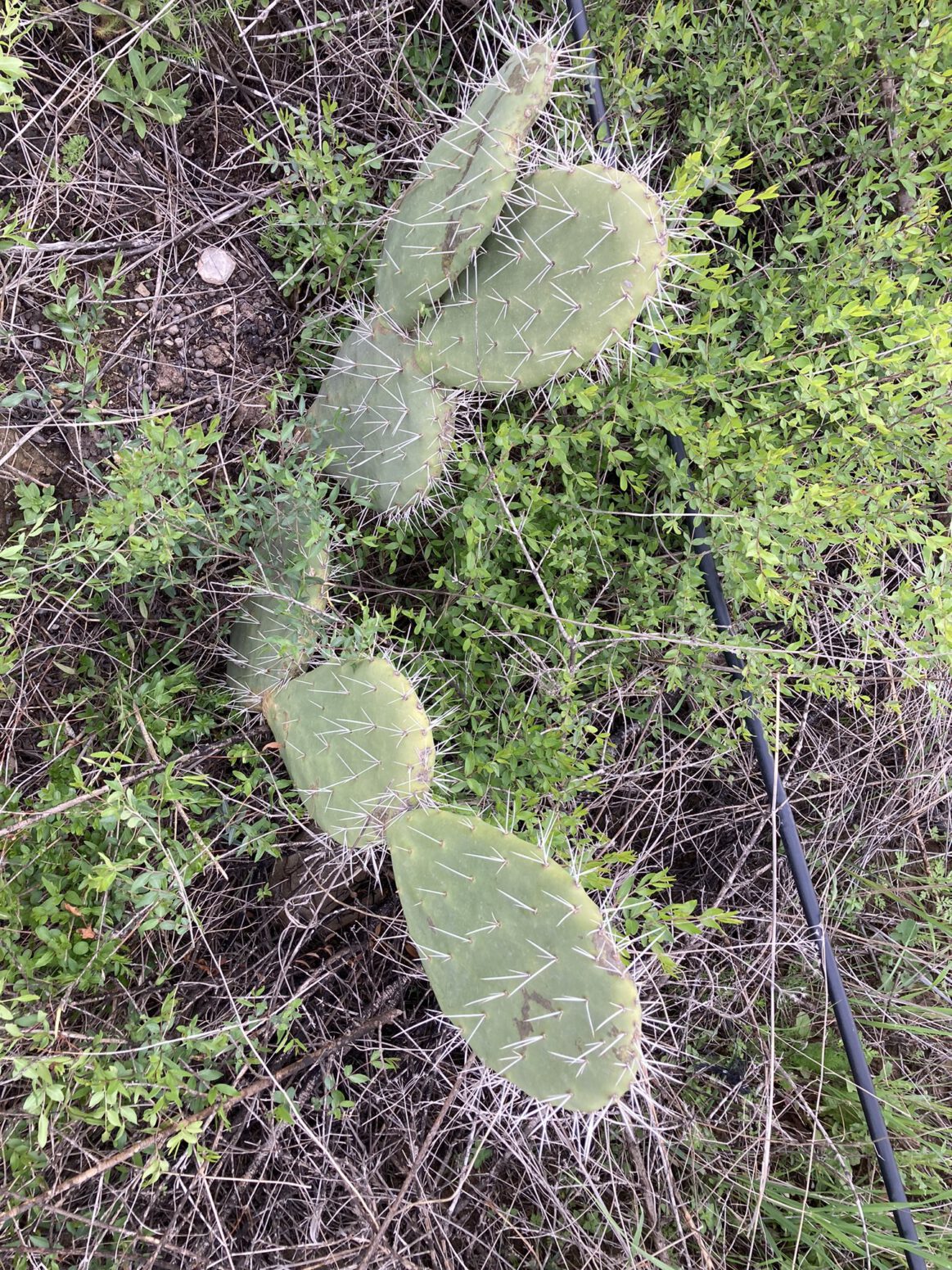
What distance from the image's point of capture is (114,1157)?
55.4 inches

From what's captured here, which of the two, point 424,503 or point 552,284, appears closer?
point 552,284

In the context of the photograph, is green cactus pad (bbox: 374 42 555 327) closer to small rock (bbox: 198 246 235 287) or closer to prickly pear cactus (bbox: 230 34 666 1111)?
prickly pear cactus (bbox: 230 34 666 1111)

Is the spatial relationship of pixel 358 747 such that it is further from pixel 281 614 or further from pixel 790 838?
pixel 790 838

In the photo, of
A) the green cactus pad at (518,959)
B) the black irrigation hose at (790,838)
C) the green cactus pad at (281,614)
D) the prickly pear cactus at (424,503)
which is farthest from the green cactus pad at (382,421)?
the green cactus pad at (518,959)

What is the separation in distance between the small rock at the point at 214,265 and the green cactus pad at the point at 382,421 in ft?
1.25

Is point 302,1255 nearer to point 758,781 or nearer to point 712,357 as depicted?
point 758,781

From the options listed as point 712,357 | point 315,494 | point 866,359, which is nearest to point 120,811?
point 315,494

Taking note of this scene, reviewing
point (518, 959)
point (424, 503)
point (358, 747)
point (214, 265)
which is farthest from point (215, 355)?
point (518, 959)

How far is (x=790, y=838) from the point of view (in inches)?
68.9

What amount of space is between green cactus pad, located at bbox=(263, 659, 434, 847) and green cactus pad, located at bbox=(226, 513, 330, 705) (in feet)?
0.24

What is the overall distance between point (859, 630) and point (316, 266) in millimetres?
1550

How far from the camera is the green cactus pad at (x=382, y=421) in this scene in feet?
5.24

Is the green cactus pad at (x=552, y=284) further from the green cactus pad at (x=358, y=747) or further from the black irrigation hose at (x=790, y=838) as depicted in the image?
the green cactus pad at (x=358, y=747)

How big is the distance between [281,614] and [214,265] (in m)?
0.93
